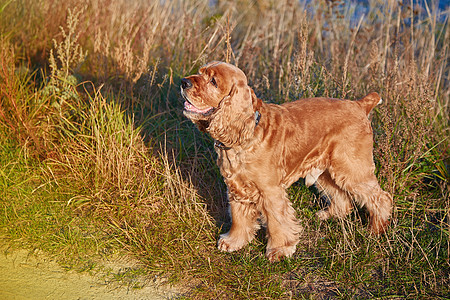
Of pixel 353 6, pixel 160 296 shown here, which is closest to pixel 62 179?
pixel 160 296

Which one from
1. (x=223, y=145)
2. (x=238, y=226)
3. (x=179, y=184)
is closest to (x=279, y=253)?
(x=238, y=226)

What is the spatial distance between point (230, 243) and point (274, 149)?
80 centimetres

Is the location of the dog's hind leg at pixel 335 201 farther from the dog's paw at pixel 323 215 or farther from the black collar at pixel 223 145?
the black collar at pixel 223 145

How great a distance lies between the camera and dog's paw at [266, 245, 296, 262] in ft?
10.8

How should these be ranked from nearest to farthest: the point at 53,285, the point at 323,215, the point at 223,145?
the point at 53,285 → the point at 223,145 → the point at 323,215

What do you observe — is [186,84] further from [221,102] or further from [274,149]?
[274,149]

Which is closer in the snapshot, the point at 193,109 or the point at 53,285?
the point at 53,285

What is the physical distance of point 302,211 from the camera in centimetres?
389

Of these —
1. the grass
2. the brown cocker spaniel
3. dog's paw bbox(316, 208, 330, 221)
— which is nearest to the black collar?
the brown cocker spaniel

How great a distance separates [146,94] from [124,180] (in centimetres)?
117

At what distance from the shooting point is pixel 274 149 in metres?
3.25

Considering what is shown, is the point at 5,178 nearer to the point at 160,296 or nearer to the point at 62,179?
the point at 62,179

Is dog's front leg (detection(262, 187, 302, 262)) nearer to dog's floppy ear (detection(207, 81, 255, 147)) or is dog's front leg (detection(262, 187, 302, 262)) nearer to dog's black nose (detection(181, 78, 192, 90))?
dog's floppy ear (detection(207, 81, 255, 147))

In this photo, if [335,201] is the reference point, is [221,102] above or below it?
above
